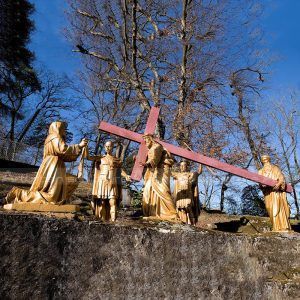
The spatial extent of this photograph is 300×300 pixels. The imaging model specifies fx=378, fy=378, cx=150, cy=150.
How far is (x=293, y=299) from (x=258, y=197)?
16505mm

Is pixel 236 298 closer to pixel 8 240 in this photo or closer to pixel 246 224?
pixel 8 240

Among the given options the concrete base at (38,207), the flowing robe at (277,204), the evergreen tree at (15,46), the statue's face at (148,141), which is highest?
the evergreen tree at (15,46)

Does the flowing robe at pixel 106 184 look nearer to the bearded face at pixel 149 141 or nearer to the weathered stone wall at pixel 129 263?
the bearded face at pixel 149 141

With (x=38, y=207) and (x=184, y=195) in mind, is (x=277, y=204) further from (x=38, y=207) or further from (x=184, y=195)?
(x=38, y=207)

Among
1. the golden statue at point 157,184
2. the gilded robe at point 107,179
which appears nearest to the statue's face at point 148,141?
the golden statue at point 157,184

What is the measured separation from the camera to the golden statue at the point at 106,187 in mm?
8125

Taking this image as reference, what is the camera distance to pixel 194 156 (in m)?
9.02

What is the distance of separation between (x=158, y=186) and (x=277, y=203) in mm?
3121

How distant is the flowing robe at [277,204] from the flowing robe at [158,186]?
273 centimetres

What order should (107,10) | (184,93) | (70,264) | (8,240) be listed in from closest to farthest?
1. (8,240)
2. (70,264)
3. (184,93)
4. (107,10)

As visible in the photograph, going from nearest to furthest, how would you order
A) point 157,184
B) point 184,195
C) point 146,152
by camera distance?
point 157,184 < point 146,152 < point 184,195

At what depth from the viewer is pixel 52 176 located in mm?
6543

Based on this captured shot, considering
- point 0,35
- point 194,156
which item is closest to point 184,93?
point 194,156

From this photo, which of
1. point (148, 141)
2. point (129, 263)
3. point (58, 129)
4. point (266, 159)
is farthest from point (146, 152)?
point (129, 263)
